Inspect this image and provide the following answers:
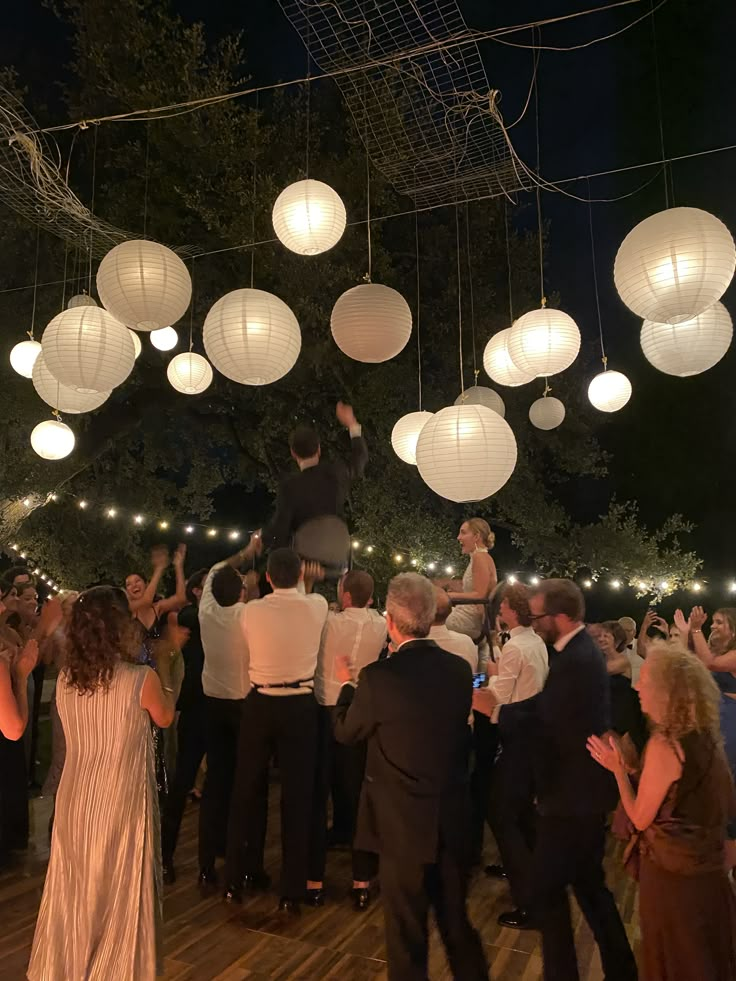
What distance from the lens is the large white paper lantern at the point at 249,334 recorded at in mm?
3498

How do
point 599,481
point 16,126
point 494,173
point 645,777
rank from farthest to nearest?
point 599,481 → point 494,173 → point 16,126 → point 645,777

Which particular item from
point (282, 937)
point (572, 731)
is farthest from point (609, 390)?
point (282, 937)

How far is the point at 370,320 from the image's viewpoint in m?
3.78

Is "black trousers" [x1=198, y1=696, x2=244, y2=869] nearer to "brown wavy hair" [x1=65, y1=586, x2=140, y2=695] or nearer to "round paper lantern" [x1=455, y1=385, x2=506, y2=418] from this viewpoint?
"brown wavy hair" [x1=65, y1=586, x2=140, y2=695]

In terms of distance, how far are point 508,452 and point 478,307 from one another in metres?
4.89

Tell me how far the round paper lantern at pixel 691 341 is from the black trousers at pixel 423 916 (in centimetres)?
260

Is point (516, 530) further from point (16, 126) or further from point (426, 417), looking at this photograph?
point (16, 126)

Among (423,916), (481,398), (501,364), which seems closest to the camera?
(423,916)

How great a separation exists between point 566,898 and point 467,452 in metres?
1.92

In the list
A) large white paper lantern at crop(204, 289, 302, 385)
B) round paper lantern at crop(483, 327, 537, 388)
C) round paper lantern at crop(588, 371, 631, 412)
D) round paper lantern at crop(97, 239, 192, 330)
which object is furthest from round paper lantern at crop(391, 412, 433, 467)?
round paper lantern at crop(97, 239, 192, 330)

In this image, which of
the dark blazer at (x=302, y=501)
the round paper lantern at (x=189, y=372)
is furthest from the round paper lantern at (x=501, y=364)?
the round paper lantern at (x=189, y=372)

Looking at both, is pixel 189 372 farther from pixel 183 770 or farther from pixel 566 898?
pixel 566 898

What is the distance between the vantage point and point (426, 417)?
4965 mm

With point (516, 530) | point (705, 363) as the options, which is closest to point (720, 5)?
point (705, 363)
